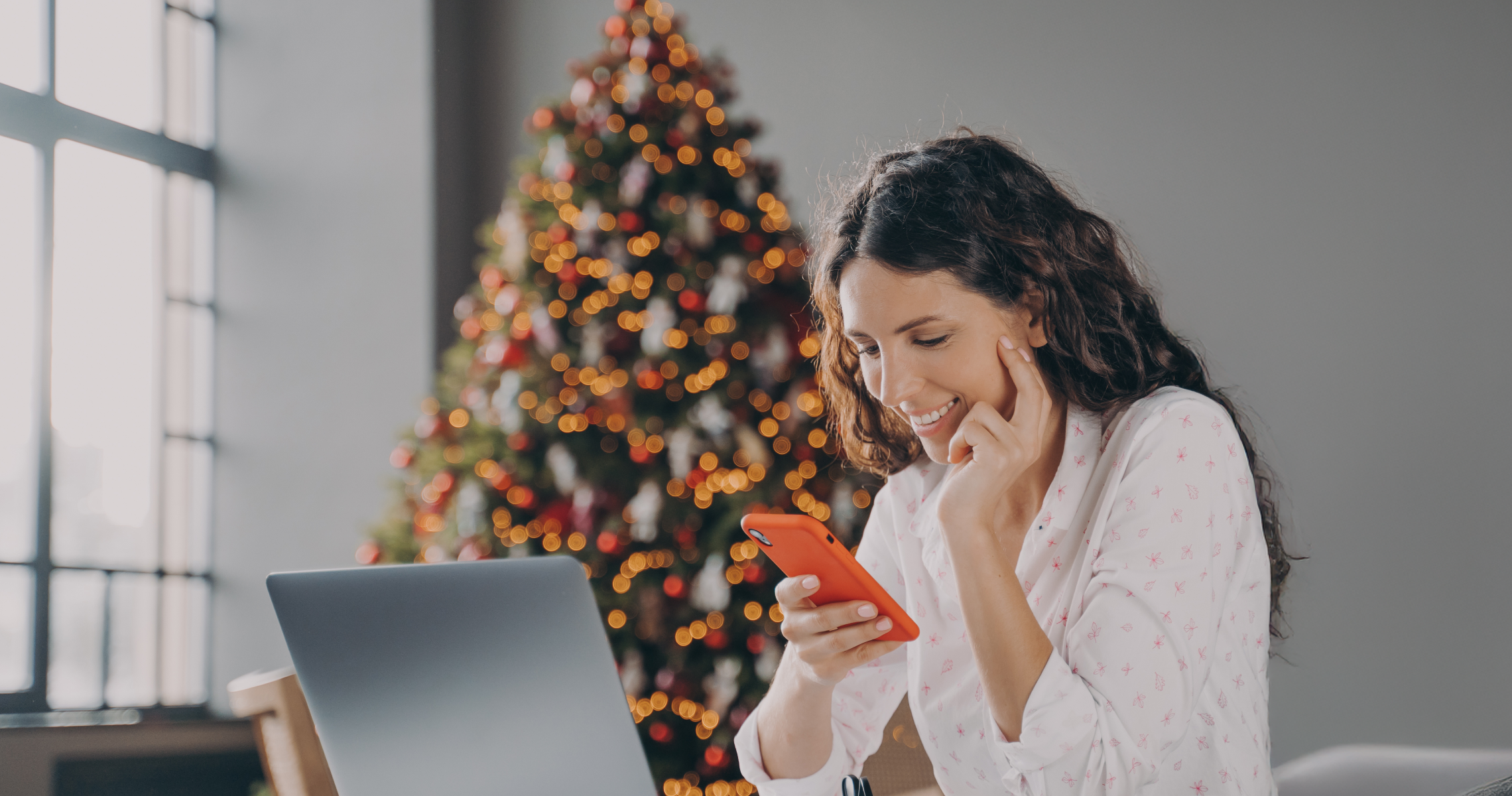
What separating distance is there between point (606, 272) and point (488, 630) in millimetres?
1694

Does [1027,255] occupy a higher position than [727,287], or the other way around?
[727,287]

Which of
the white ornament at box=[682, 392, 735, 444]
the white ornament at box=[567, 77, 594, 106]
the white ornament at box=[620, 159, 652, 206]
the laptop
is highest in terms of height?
the white ornament at box=[567, 77, 594, 106]

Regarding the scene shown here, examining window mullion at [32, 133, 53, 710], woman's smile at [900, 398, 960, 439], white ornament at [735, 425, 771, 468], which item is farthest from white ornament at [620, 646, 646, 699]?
window mullion at [32, 133, 53, 710]

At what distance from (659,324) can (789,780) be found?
141 centimetres

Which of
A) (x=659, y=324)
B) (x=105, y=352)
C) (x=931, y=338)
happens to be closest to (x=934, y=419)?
(x=931, y=338)

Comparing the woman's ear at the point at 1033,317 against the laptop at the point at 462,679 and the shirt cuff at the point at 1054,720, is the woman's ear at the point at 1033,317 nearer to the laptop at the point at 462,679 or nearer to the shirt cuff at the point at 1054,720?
the shirt cuff at the point at 1054,720

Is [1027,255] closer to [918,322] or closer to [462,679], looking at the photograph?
[918,322]

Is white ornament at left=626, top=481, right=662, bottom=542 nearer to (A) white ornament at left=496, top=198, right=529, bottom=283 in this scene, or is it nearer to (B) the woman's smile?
(A) white ornament at left=496, top=198, right=529, bottom=283

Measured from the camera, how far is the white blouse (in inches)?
37.6

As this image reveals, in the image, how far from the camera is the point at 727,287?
2.42 meters

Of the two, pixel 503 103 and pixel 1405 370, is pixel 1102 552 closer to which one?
pixel 1405 370

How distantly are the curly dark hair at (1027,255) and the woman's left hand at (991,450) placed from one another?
80mm

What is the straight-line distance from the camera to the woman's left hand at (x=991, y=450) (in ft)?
3.41

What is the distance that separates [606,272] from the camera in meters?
2.51
